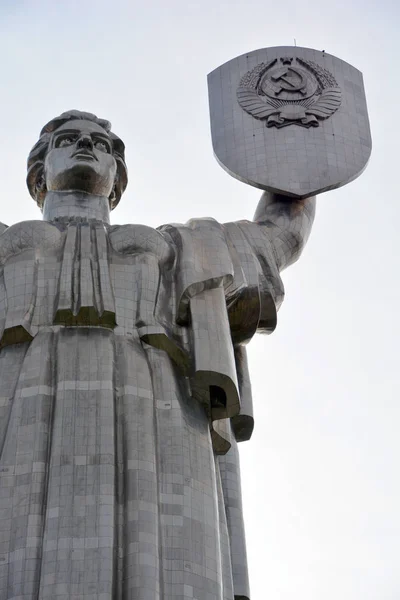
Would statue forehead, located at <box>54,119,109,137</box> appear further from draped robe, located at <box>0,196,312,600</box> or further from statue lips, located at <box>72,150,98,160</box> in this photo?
draped robe, located at <box>0,196,312,600</box>

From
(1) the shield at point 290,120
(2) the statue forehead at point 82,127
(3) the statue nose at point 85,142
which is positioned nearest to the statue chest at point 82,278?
(3) the statue nose at point 85,142

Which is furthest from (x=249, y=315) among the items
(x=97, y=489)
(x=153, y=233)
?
(x=97, y=489)

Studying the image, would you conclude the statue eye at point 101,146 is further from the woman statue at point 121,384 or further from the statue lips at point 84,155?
the statue lips at point 84,155

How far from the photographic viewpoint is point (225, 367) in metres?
11.0

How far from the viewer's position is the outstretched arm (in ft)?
42.3

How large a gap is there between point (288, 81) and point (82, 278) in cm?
396

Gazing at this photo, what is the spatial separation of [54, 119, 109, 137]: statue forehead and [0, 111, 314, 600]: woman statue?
18mm

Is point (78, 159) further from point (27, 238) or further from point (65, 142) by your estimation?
point (27, 238)

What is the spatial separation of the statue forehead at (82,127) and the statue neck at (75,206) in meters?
0.72

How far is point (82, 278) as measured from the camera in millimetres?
11398

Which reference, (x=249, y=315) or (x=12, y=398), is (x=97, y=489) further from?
(x=249, y=315)

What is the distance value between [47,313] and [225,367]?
1665 millimetres

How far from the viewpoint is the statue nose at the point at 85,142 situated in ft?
42.8

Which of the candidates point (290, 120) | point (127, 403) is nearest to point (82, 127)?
point (290, 120)
